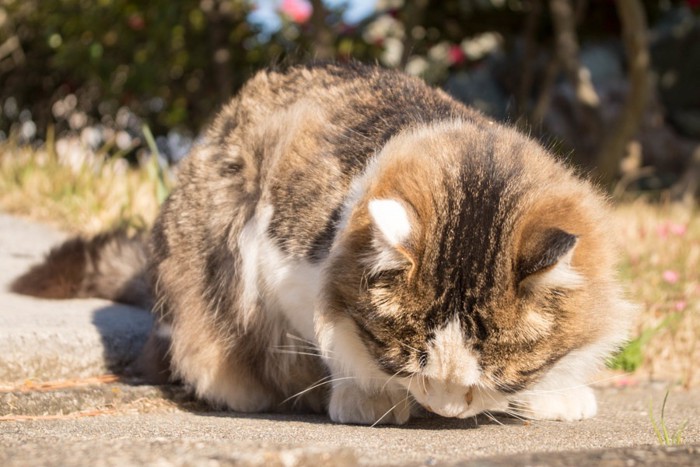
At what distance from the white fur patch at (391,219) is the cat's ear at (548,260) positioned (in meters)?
0.31

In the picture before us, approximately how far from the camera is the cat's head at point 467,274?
2244 millimetres

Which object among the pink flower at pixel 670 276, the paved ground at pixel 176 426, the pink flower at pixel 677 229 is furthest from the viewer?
the pink flower at pixel 677 229

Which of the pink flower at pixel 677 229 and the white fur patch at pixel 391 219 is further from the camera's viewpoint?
the pink flower at pixel 677 229

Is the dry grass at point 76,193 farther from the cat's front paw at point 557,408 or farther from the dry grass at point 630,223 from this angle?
the cat's front paw at point 557,408

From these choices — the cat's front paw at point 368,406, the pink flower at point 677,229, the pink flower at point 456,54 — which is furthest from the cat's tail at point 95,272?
the pink flower at point 456,54

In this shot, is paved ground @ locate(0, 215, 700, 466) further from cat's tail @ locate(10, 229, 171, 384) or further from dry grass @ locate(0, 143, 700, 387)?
dry grass @ locate(0, 143, 700, 387)

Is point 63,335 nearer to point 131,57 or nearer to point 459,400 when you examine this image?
point 459,400

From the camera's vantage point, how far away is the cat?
7.43ft

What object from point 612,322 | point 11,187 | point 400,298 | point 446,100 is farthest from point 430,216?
point 11,187

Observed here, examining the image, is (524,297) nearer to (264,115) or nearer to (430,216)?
(430,216)

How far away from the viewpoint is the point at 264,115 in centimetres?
310

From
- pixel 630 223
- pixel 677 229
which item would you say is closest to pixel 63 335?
pixel 677 229

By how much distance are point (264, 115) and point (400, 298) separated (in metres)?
1.09

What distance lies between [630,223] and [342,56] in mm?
2129
